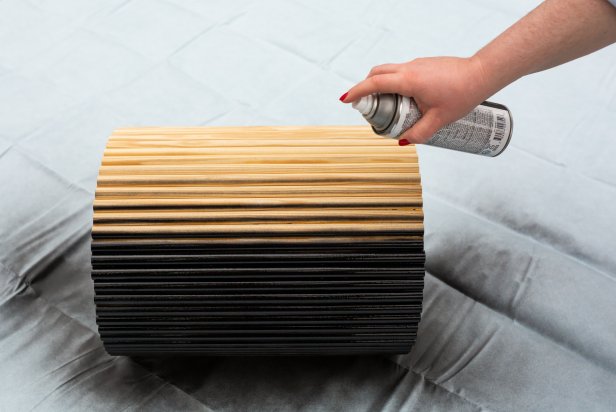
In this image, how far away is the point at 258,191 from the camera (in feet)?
3.16

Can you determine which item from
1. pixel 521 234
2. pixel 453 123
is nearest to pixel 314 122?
pixel 521 234

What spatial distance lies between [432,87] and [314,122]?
2.23 feet

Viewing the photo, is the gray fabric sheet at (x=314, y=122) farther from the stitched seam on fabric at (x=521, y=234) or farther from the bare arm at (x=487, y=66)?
the bare arm at (x=487, y=66)

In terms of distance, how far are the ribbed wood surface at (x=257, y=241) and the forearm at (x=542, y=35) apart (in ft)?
0.59

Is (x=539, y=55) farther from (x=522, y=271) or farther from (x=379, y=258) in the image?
(x=522, y=271)

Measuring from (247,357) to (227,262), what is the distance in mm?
232

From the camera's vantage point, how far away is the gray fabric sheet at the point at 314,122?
1087mm

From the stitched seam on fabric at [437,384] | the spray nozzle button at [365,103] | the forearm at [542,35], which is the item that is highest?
the forearm at [542,35]

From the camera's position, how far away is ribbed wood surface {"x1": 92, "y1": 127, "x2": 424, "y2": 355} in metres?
0.95

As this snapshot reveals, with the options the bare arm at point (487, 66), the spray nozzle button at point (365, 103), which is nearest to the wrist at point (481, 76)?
the bare arm at point (487, 66)

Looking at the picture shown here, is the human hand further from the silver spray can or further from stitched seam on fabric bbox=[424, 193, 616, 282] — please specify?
stitched seam on fabric bbox=[424, 193, 616, 282]

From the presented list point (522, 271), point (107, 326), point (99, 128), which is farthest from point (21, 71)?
point (522, 271)

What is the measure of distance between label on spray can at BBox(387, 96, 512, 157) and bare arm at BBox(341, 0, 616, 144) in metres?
0.05

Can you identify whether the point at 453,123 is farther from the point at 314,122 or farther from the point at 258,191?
the point at 314,122
